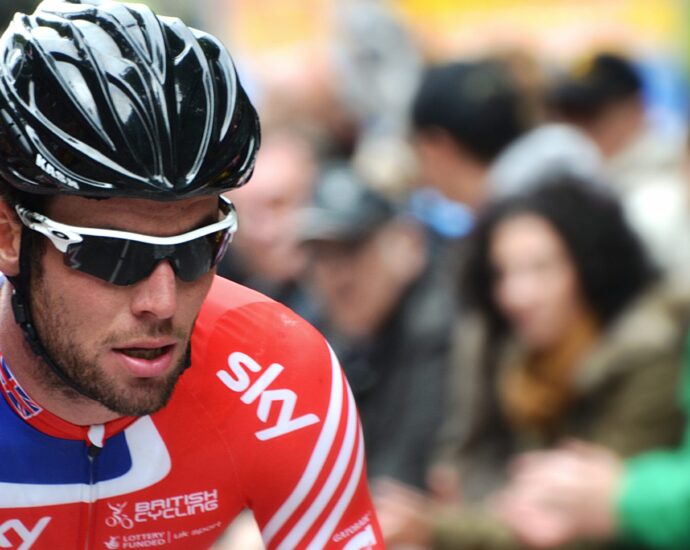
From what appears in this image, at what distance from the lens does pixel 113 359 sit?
8.77ft

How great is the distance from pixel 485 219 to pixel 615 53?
122 inches

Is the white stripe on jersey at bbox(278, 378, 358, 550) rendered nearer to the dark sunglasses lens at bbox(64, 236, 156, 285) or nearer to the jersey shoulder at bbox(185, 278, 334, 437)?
the jersey shoulder at bbox(185, 278, 334, 437)

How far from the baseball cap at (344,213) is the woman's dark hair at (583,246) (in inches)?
20.5

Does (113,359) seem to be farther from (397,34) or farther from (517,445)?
(397,34)

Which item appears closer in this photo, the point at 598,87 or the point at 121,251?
the point at 121,251

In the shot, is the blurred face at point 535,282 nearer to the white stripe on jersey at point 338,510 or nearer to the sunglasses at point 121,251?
the white stripe on jersey at point 338,510

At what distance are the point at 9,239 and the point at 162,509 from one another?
641 mm

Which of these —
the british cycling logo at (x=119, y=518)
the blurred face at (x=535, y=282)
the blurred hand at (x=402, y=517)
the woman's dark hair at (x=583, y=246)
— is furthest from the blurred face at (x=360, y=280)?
the british cycling logo at (x=119, y=518)

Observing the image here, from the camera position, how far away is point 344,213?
18.3 ft

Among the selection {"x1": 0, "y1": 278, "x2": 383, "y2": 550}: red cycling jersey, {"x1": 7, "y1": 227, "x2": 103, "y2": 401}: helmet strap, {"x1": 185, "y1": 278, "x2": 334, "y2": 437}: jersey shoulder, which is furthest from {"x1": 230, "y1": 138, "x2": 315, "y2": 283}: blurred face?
{"x1": 7, "y1": 227, "x2": 103, "y2": 401}: helmet strap

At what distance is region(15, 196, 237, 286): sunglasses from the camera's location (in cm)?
262

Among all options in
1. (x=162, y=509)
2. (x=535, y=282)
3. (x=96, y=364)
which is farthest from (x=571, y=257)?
(x=96, y=364)

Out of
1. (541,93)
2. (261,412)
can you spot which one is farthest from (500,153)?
(261,412)

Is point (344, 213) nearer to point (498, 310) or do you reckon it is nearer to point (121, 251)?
point (498, 310)
